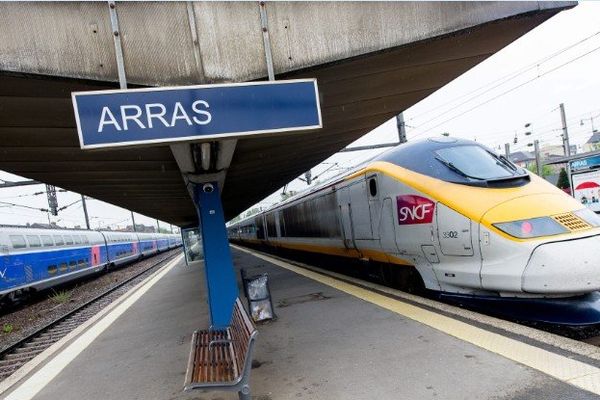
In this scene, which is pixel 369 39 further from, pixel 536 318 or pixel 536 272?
pixel 536 318

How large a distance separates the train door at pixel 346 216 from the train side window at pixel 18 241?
36.7 ft

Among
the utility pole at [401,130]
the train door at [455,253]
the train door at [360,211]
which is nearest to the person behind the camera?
the train door at [455,253]

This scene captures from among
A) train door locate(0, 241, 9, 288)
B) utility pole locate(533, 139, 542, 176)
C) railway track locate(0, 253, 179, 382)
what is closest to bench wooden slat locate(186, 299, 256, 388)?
railway track locate(0, 253, 179, 382)

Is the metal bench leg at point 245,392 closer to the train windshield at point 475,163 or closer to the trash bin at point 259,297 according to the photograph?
the trash bin at point 259,297

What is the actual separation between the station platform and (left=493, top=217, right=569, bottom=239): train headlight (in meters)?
1.13

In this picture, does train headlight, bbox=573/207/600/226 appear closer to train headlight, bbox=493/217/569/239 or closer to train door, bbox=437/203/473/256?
train headlight, bbox=493/217/569/239

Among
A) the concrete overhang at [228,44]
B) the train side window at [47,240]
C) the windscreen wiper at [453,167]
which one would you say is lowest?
the train side window at [47,240]

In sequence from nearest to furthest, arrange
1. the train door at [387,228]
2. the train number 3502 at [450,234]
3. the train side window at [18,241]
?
the train number 3502 at [450,234] → the train door at [387,228] → the train side window at [18,241]

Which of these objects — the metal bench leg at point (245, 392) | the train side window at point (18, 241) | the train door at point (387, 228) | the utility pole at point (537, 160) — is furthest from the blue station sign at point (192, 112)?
the utility pole at point (537, 160)

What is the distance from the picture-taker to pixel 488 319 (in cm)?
532

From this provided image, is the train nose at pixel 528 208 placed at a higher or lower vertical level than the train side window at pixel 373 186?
lower

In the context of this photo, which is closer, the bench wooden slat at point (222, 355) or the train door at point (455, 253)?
the bench wooden slat at point (222, 355)

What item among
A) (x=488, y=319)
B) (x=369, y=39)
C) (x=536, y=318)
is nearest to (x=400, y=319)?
(x=488, y=319)

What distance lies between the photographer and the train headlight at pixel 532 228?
5.23 m
